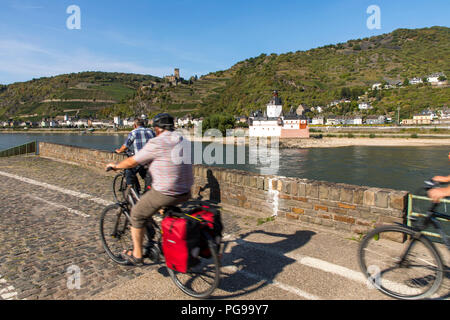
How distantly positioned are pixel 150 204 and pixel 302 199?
3.32 metres

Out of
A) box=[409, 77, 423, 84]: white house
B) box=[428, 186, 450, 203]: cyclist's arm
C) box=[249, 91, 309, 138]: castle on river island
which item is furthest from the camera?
box=[409, 77, 423, 84]: white house

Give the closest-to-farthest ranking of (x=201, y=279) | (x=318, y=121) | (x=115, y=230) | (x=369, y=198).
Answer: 1. (x=201, y=279)
2. (x=115, y=230)
3. (x=369, y=198)
4. (x=318, y=121)

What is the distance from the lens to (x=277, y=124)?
9581 centimetres

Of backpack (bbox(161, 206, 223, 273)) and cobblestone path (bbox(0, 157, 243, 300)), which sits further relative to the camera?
cobblestone path (bbox(0, 157, 243, 300))

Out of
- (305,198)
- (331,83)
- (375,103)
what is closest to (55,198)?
(305,198)

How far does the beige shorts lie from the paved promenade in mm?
766

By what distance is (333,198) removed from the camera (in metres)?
5.36

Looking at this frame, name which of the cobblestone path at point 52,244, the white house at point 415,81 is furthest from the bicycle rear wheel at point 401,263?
the white house at point 415,81

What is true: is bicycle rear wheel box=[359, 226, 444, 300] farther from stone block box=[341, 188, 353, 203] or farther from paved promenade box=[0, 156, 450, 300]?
stone block box=[341, 188, 353, 203]

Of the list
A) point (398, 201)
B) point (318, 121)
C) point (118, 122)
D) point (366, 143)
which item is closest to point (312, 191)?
point (398, 201)

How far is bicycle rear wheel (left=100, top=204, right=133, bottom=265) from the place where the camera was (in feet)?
13.3

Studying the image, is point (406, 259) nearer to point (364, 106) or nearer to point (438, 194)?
point (438, 194)

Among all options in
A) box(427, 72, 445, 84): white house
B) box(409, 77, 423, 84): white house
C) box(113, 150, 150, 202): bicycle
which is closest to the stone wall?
box(113, 150, 150, 202): bicycle

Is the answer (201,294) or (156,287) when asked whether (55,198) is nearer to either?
(156,287)
